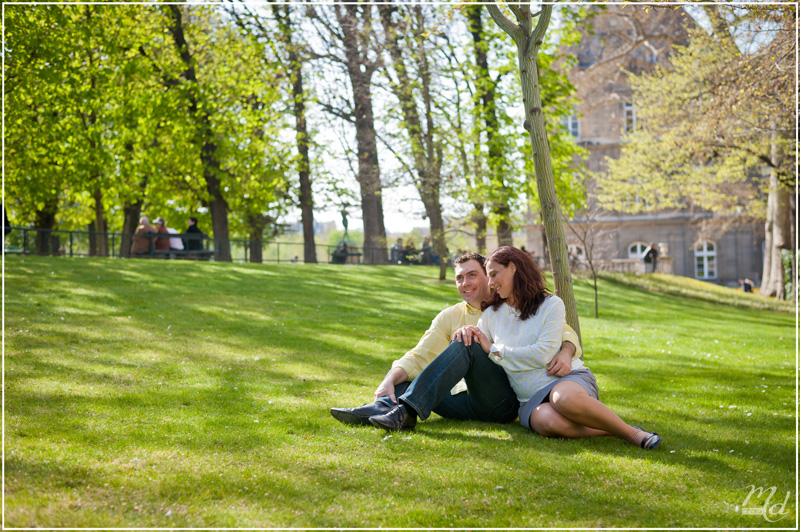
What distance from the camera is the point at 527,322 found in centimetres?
512

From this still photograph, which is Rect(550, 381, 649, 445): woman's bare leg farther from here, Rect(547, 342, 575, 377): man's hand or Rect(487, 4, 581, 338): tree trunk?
Rect(487, 4, 581, 338): tree trunk

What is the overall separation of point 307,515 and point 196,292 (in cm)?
1099

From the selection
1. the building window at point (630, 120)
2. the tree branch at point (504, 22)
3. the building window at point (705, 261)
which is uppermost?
the building window at point (630, 120)

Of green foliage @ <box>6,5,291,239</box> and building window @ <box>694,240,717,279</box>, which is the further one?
building window @ <box>694,240,717,279</box>

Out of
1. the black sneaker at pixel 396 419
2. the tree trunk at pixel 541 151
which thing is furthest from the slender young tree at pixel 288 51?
the black sneaker at pixel 396 419

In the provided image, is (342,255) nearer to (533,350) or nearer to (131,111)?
(131,111)

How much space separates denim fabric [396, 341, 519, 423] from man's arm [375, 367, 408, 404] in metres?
0.19

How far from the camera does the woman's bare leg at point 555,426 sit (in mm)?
4957

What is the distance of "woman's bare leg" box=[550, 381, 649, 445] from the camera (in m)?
4.73

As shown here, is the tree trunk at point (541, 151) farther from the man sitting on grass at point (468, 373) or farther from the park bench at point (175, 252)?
the park bench at point (175, 252)

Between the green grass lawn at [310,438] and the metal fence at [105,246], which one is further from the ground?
the metal fence at [105,246]

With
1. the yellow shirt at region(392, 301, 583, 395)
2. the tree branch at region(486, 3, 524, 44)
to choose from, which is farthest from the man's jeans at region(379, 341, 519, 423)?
the tree branch at region(486, 3, 524, 44)

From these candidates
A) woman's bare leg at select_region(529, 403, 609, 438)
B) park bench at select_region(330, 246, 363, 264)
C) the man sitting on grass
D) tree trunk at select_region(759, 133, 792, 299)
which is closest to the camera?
woman's bare leg at select_region(529, 403, 609, 438)

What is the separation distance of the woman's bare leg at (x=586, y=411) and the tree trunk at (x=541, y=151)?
1.91m
